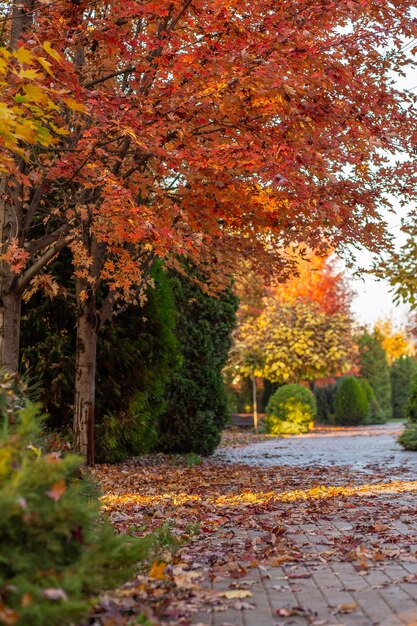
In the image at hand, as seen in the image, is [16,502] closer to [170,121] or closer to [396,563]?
[396,563]

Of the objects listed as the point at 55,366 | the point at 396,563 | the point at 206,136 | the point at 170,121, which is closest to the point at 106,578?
the point at 396,563

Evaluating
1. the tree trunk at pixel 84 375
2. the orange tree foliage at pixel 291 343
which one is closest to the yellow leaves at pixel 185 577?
the tree trunk at pixel 84 375

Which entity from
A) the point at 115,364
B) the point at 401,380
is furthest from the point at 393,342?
the point at 115,364

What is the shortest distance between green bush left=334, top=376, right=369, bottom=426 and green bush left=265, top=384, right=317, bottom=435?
617 centimetres

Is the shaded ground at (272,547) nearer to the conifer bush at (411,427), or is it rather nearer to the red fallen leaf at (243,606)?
the red fallen leaf at (243,606)

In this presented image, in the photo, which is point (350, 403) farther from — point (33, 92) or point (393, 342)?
point (33, 92)

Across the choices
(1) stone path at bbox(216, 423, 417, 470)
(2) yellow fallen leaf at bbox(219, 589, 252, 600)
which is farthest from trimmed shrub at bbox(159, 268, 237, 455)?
(2) yellow fallen leaf at bbox(219, 589, 252, 600)

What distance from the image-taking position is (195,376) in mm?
15625

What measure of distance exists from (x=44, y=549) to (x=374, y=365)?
38.1 meters

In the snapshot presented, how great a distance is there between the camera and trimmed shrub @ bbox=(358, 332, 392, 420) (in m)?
40.1

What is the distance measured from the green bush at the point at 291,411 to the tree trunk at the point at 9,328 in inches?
758

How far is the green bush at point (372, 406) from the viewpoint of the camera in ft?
120

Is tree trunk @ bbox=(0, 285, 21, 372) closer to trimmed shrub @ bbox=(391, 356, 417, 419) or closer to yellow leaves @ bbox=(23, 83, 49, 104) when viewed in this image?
yellow leaves @ bbox=(23, 83, 49, 104)

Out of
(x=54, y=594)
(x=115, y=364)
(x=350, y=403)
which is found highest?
(x=115, y=364)
